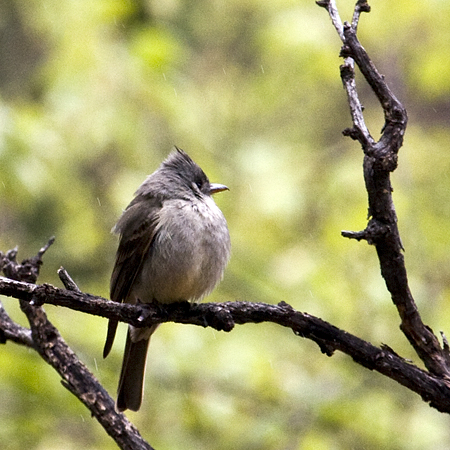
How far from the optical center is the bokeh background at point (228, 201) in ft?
17.9

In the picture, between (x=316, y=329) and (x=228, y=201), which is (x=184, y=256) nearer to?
(x=316, y=329)

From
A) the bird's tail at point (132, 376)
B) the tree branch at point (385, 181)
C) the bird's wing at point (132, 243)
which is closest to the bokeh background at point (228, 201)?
the bird's tail at point (132, 376)

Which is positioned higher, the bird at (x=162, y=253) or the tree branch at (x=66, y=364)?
the bird at (x=162, y=253)

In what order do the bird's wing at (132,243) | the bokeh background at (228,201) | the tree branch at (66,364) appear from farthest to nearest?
the bokeh background at (228,201) → the bird's wing at (132,243) → the tree branch at (66,364)

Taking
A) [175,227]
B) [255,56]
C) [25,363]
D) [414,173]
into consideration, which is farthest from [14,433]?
[255,56]

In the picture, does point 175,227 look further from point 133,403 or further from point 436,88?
point 436,88

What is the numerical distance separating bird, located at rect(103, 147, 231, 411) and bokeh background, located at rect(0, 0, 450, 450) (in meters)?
1.31

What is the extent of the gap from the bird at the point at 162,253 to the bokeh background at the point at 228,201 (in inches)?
51.5

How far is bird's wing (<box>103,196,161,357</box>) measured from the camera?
420 centimetres

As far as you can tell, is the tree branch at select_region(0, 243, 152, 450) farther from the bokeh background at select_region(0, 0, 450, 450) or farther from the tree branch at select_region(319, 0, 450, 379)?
the bokeh background at select_region(0, 0, 450, 450)

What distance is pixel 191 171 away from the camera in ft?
15.4

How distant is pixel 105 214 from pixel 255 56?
3.30 meters

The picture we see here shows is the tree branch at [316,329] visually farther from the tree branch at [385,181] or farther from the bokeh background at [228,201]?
the bokeh background at [228,201]

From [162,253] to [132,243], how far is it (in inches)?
10.4
